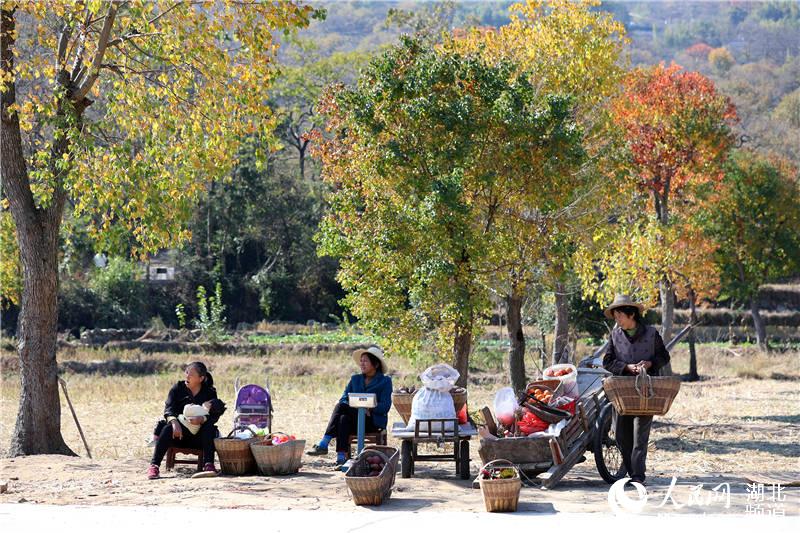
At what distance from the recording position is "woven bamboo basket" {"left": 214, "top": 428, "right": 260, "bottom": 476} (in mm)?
10867

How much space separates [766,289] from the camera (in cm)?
5125

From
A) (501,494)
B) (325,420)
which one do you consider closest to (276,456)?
(501,494)

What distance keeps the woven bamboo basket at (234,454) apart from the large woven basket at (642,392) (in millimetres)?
3520

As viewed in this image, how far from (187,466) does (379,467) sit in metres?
3.18

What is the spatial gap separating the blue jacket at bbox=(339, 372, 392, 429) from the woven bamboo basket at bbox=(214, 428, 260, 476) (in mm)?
1159

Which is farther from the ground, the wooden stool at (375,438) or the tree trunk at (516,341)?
the tree trunk at (516,341)

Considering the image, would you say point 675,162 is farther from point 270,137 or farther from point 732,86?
point 732,86

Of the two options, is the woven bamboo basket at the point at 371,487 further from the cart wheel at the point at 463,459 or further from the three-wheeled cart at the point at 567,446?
the cart wheel at the point at 463,459

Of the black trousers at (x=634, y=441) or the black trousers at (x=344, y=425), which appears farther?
the black trousers at (x=344, y=425)

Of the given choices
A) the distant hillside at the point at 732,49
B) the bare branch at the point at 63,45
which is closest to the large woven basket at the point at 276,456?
the bare branch at the point at 63,45

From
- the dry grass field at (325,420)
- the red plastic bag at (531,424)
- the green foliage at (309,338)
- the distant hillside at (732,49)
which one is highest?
the distant hillside at (732,49)

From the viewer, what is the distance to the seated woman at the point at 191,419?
1104cm

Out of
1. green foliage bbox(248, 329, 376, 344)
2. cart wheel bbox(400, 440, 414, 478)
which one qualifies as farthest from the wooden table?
green foliage bbox(248, 329, 376, 344)

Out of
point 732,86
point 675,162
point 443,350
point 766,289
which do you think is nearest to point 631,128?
point 675,162
